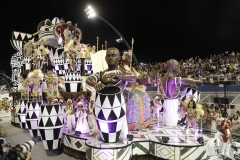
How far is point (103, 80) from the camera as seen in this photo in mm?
3707

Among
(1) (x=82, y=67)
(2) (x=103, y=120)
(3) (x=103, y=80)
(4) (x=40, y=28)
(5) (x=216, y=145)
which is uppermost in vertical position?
(4) (x=40, y=28)

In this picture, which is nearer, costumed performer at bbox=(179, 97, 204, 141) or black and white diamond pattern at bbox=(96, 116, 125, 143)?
black and white diamond pattern at bbox=(96, 116, 125, 143)

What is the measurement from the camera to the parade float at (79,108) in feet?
12.0

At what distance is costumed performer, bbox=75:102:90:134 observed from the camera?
4.91 metres

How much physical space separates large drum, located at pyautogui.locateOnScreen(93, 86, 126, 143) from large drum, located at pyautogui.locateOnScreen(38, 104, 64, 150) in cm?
151

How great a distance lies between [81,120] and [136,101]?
128 centimetres

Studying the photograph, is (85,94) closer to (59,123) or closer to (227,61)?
(59,123)

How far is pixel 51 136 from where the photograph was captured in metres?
4.75

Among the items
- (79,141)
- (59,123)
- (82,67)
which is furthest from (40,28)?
(79,141)

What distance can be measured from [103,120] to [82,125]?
1.52m

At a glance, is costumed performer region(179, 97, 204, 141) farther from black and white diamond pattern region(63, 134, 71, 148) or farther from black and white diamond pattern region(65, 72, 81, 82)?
black and white diamond pattern region(65, 72, 81, 82)

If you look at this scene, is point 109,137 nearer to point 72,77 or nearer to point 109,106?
point 109,106

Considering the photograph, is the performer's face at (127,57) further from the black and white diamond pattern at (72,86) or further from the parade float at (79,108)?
the black and white diamond pattern at (72,86)

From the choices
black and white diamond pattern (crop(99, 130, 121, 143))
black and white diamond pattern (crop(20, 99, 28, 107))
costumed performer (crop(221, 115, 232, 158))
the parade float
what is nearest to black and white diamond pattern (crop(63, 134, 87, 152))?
the parade float
